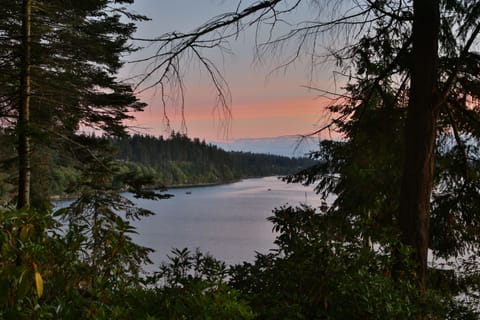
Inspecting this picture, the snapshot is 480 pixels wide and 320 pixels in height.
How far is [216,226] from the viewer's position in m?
26.5

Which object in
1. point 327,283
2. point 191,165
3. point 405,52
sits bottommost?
point 327,283

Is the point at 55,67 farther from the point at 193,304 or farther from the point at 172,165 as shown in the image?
the point at 172,165

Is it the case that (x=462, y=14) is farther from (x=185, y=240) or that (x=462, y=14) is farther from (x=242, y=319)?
(x=185, y=240)

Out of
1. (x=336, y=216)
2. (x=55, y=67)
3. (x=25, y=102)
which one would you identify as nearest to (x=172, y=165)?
(x=55, y=67)

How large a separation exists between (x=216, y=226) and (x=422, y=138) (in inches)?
964

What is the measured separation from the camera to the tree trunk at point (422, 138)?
2484mm

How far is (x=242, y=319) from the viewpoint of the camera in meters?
1.31

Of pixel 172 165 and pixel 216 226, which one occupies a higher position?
pixel 172 165

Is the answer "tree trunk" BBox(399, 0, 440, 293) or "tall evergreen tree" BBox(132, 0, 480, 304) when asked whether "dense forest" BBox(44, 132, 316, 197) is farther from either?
"tree trunk" BBox(399, 0, 440, 293)

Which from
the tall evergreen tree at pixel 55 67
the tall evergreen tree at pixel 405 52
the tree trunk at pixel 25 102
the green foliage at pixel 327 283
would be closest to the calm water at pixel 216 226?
the tall evergreen tree at pixel 55 67

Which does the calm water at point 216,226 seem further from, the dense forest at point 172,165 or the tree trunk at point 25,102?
the tree trunk at point 25,102

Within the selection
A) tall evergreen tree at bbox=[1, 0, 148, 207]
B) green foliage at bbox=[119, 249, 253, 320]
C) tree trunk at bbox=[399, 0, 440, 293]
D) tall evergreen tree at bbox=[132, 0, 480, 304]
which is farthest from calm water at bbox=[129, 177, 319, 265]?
green foliage at bbox=[119, 249, 253, 320]

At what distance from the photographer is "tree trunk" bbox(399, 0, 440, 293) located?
2484mm

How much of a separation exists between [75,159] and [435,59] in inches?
261
